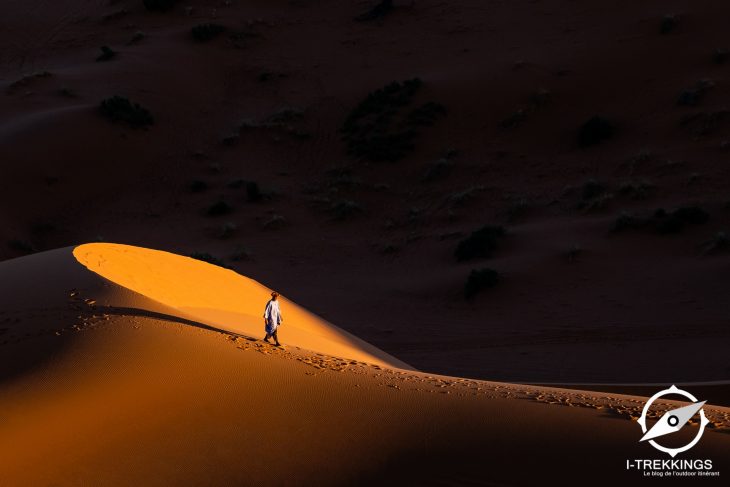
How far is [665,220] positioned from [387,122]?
53.8 ft

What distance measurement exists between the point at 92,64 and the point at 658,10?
29.0 meters

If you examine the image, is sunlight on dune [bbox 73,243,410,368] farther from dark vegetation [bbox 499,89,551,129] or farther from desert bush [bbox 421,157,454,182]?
dark vegetation [bbox 499,89,551,129]

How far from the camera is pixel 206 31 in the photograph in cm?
4941

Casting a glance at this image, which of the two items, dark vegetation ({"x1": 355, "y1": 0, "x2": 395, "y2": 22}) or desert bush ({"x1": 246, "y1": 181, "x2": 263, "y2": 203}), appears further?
dark vegetation ({"x1": 355, "y1": 0, "x2": 395, "y2": 22})

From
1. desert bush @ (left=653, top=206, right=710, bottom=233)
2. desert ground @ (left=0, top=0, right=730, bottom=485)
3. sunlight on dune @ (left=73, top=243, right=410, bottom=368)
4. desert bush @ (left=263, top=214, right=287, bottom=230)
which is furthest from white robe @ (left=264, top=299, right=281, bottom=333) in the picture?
desert bush @ (left=263, top=214, right=287, bottom=230)

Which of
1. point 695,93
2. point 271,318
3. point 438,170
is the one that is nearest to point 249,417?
point 271,318

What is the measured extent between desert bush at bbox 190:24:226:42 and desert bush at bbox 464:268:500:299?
105 ft

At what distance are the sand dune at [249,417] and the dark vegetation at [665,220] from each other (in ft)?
50.3

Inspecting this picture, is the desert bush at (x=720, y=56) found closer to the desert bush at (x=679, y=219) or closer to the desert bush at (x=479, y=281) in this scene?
the desert bush at (x=679, y=219)

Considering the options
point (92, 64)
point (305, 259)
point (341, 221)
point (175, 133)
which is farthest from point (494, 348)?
point (92, 64)

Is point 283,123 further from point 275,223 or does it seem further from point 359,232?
point 359,232

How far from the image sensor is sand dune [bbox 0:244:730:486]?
279 inches

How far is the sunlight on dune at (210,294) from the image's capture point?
41.9 feet

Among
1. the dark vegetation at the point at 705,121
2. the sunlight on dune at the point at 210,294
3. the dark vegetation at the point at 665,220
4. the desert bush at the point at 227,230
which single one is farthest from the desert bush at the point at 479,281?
the dark vegetation at the point at 705,121
